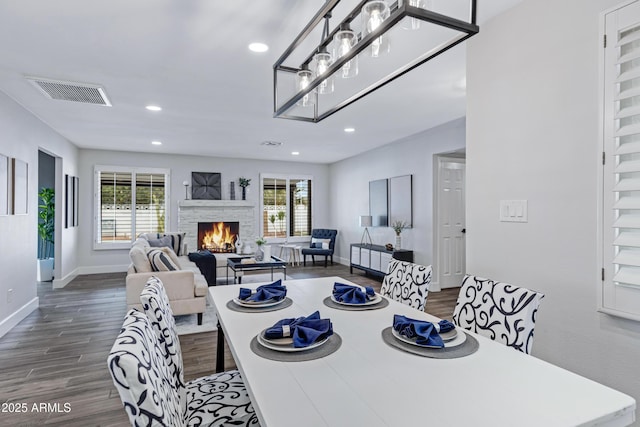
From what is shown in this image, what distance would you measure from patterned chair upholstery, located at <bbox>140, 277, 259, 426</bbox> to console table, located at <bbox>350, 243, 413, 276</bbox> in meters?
4.40

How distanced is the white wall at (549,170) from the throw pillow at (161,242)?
17.7ft

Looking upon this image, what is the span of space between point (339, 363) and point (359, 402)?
243 millimetres

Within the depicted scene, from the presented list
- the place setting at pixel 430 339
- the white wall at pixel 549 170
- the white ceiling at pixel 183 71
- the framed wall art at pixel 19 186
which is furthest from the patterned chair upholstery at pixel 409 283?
the framed wall art at pixel 19 186

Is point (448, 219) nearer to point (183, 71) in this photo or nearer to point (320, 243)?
point (320, 243)

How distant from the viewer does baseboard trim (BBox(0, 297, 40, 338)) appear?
3522 millimetres

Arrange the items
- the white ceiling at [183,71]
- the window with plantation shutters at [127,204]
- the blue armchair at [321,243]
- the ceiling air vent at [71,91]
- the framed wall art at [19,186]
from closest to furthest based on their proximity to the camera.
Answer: the white ceiling at [183,71]
the ceiling air vent at [71,91]
the framed wall art at [19,186]
the window with plantation shutters at [127,204]
the blue armchair at [321,243]

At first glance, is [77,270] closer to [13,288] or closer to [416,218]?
[13,288]

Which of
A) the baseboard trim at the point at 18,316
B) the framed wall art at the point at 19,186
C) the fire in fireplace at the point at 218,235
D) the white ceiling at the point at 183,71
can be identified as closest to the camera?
the white ceiling at the point at 183,71

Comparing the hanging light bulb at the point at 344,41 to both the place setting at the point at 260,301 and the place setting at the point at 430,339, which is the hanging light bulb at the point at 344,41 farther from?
the place setting at the point at 260,301

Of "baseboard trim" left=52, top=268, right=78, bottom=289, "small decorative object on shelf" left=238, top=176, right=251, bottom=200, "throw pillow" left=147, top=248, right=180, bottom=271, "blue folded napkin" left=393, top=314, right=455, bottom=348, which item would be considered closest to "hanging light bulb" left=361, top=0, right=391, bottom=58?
"blue folded napkin" left=393, top=314, right=455, bottom=348

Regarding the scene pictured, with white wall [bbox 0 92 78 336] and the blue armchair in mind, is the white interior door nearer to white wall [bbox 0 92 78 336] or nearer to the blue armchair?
the blue armchair

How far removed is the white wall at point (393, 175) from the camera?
17.6 ft

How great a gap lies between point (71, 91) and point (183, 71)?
1.36m

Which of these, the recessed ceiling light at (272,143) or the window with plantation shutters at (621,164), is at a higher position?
the recessed ceiling light at (272,143)
